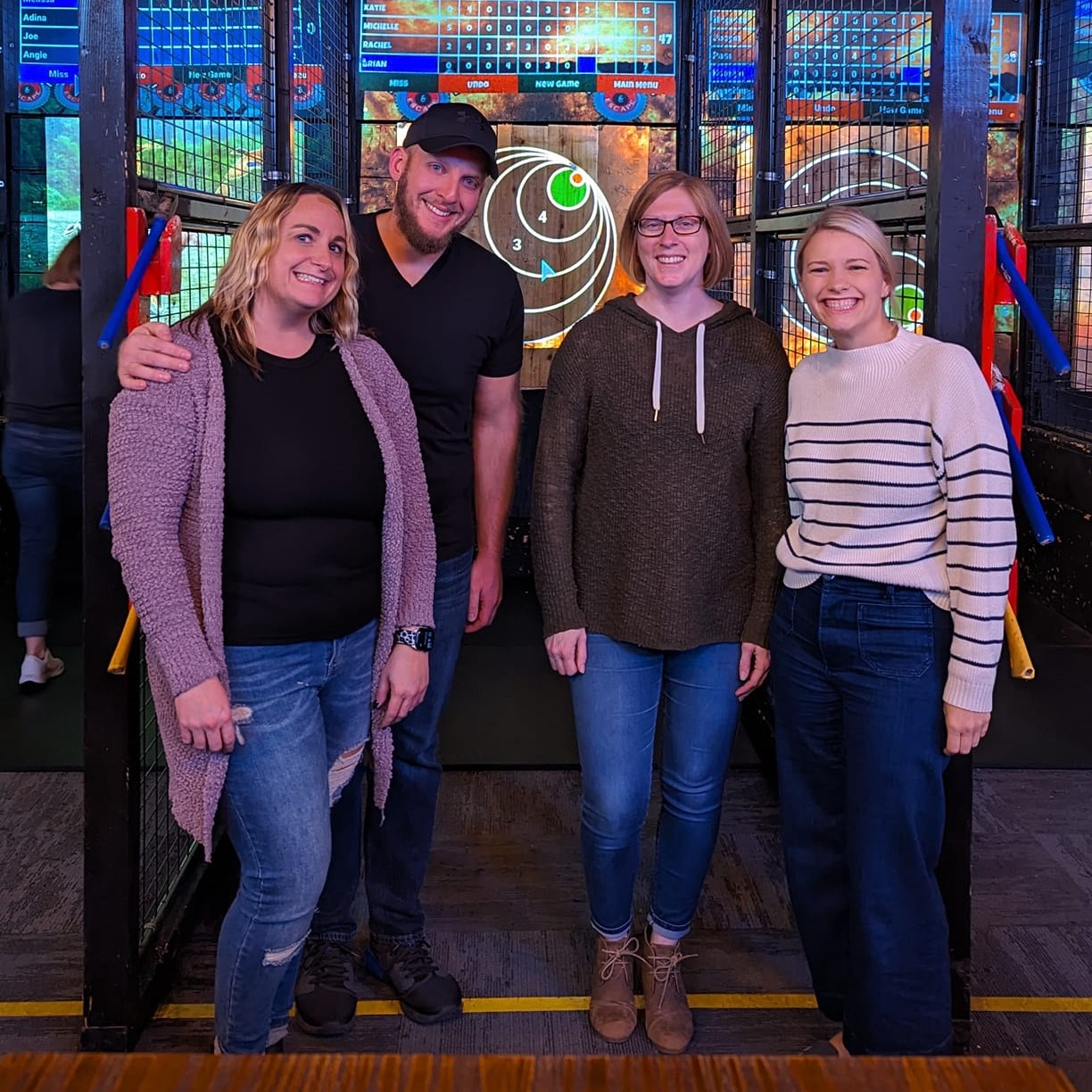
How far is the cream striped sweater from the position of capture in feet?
5.94

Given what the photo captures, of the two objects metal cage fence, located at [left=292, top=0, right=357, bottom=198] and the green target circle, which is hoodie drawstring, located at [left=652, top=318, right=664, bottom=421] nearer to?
metal cage fence, located at [left=292, top=0, right=357, bottom=198]

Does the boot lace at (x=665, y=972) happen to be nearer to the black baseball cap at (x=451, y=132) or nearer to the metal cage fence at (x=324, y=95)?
the black baseball cap at (x=451, y=132)

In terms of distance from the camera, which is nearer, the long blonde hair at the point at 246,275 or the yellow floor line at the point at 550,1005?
the long blonde hair at the point at 246,275

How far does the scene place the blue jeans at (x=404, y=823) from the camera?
2.37 meters

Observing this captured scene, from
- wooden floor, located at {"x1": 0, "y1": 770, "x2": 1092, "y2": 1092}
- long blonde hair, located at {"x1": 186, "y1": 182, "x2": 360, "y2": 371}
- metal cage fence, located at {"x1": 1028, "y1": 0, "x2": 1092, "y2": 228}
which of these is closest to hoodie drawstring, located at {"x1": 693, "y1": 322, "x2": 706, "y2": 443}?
long blonde hair, located at {"x1": 186, "y1": 182, "x2": 360, "y2": 371}

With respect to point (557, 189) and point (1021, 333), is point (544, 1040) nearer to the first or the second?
point (557, 189)

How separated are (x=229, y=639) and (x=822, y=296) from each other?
3.51 feet

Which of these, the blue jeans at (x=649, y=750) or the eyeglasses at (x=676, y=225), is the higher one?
the eyeglasses at (x=676, y=225)

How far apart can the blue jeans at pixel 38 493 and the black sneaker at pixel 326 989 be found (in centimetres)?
252

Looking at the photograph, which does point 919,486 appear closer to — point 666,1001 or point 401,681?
point 401,681

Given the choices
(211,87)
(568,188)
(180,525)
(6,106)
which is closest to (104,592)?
(180,525)

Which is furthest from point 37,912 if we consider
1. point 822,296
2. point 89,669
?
point 822,296

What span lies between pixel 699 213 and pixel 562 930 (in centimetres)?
163

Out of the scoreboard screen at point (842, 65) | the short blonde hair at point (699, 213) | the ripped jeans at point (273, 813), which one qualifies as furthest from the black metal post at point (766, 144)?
the ripped jeans at point (273, 813)
